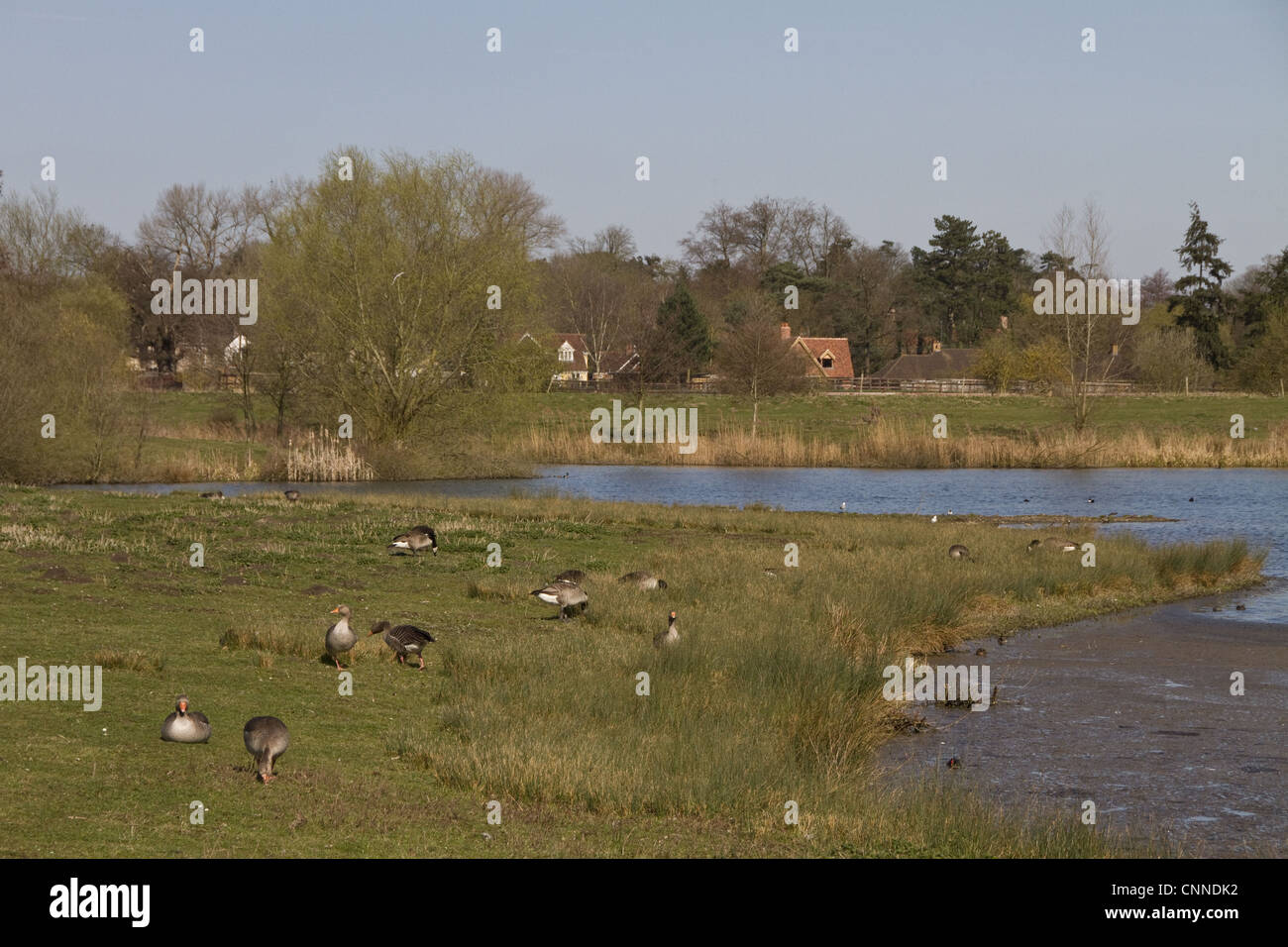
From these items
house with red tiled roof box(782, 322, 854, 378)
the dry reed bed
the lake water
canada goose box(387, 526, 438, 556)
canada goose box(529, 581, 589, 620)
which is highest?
house with red tiled roof box(782, 322, 854, 378)

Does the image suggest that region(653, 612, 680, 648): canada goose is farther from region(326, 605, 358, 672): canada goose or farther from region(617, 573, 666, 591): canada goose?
region(617, 573, 666, 591): canada goose

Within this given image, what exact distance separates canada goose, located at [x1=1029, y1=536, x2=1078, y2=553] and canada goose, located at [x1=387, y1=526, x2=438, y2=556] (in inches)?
531

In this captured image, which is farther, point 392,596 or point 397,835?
point 392,596

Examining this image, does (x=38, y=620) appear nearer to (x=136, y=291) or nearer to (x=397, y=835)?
(x=397, y=835)

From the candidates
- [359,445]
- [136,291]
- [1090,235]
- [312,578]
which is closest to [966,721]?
[312,578]

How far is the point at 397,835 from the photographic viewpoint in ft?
30.6

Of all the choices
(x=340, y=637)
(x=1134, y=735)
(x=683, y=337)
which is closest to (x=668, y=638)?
(x=340, y=637)

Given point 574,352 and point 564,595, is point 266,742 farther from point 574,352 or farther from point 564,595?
point 574,352

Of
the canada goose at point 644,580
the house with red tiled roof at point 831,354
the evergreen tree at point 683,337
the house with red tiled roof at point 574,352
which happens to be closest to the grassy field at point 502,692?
the canada goose at point 644,580

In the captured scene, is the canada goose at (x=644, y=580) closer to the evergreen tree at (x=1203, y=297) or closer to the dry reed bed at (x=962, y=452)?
the dry reed bed at (x=962, y=452)

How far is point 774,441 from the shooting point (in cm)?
6494

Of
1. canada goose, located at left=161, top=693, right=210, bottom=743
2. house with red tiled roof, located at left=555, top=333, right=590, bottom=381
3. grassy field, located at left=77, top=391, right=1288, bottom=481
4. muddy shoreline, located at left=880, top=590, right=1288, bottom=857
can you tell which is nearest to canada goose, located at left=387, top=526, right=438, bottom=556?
muddy shoreline, located at left=880, top=590, right=1288, bottom=857

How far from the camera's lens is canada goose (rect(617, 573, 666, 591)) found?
2170cm

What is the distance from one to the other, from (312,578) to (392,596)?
6.82ft
